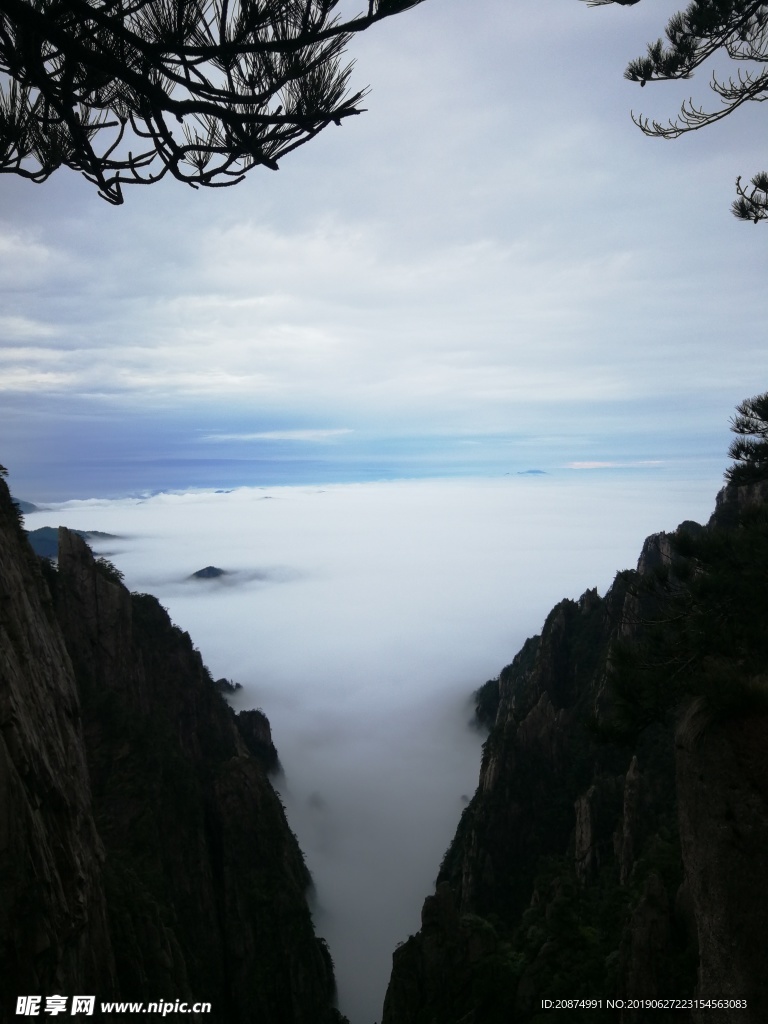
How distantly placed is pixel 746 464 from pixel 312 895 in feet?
175

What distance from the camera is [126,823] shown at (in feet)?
78.7

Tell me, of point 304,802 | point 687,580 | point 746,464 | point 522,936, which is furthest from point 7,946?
point 304,802

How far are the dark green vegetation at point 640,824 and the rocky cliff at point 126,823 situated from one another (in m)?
6.76

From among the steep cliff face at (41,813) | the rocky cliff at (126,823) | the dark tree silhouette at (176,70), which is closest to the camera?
the dark tree silhouette at (176,70)

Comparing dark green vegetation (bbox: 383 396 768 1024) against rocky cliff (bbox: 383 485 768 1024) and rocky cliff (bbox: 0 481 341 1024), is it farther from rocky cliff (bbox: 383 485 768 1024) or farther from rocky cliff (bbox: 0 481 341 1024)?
rocky cliff (bbox: 0 481 341 1024)

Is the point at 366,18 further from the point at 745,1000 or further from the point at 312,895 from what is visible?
the point at 312,895

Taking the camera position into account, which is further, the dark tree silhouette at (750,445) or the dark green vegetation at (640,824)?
the dark tree silhouette at (750,445)

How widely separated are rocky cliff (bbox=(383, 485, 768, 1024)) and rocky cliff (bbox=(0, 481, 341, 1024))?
6.74m

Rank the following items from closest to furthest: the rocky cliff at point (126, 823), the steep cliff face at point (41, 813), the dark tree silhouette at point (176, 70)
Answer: the dark tree silhouette at point (176, 70) → the steep cliff face at point (41, 813) → the rocky cliff at point (126, 823)

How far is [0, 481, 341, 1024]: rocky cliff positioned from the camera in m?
6.56

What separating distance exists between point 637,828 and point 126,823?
67.2ft

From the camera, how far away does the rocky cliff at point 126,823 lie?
6.56 m

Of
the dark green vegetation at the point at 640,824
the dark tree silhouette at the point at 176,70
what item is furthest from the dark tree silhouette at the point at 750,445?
the dark tree silhouette at the point at 176,70

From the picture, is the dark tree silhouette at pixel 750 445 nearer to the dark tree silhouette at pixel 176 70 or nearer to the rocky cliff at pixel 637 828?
the rocky cliff at pixel 637 828
